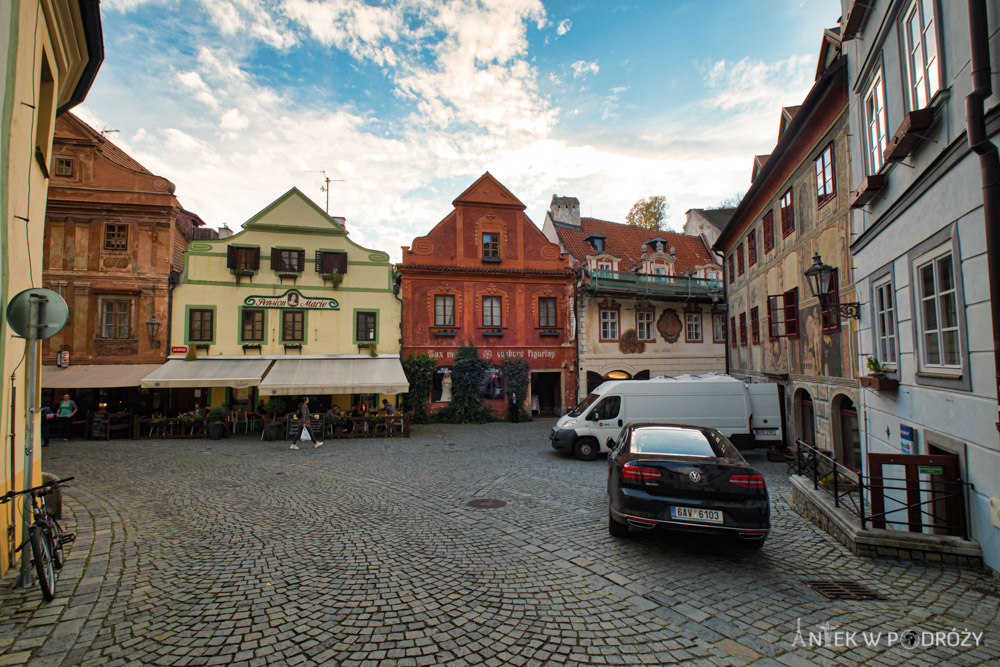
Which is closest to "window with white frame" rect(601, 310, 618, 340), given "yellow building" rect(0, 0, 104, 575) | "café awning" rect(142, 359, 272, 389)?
"café awning" rect(142, 359, 272, 389)

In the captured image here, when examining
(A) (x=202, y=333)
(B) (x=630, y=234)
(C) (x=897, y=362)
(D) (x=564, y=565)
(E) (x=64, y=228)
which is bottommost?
(D) (x=564, y=565)

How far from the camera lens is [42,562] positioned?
16.7ft

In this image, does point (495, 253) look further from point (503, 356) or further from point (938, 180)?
point (938, 180)

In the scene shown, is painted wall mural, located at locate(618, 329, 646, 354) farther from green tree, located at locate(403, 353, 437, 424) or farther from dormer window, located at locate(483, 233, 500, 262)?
green tree, located at locate(403, 353, 437, 424)

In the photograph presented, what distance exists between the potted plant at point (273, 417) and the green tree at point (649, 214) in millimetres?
34428

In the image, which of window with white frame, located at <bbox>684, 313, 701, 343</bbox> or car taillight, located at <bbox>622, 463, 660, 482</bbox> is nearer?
car taillight, located at <bbox>622, 463, 660, 482</bbox>

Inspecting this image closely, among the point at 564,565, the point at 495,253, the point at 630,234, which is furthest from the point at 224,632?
the point at 630,234

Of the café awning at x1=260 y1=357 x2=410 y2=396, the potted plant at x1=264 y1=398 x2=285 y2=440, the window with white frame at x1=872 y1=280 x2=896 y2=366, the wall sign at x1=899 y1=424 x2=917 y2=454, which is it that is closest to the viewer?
the wall sign at x1=899 y1=424 x2=917 y2=454

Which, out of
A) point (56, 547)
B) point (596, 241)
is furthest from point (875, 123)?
point (596, 241)

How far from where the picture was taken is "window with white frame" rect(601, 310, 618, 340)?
2711cm

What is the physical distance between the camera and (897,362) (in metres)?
7.95

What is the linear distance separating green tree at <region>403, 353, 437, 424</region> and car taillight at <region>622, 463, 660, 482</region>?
18046 millimetres

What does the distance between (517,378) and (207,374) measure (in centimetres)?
1330

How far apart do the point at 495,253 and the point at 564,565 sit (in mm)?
21216
